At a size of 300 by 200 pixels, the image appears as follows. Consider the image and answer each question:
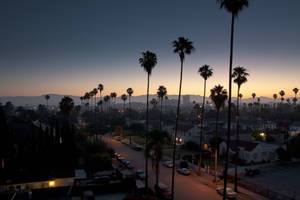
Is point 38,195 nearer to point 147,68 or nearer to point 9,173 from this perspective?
point 9,173

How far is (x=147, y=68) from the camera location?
1406 inches

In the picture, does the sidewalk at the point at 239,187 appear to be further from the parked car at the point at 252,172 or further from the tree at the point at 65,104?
the tree at the point at 65,104

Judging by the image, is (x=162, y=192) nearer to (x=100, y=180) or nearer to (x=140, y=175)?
(x=140, y=175)

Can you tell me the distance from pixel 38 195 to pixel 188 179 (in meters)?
22.1

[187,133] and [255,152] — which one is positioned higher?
[187,133]

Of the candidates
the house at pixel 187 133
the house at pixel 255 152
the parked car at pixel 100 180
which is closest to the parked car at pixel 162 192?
the parked car at pixel 100 180

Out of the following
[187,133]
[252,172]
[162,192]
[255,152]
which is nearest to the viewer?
[162,192]

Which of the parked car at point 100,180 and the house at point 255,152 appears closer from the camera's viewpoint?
the parked car at point 100,180

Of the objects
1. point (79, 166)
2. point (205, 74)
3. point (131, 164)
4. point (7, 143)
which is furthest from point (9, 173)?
point (205, 74)

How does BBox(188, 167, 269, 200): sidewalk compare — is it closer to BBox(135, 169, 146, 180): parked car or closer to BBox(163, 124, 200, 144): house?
BBox(135, 169, 146, 180): parked car

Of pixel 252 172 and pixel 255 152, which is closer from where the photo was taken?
pixel 252 172

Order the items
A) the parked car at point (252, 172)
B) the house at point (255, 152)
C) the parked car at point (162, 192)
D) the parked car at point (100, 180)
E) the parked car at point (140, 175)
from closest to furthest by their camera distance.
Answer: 1. the parked car at point (162, 192)
2. the parked car at point (100, 180)
3. the parked car at point (140, 175)
4. the parked car at point (252, 172)
5. the house at point (255, 152)

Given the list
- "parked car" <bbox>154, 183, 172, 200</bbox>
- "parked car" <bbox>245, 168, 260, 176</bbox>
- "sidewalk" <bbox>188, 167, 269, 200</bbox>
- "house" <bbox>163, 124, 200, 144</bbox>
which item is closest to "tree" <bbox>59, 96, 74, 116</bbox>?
"house" <bbox>163, 124, 200, 144</bbox>

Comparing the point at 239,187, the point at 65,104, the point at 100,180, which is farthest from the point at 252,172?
the point at 65,104
